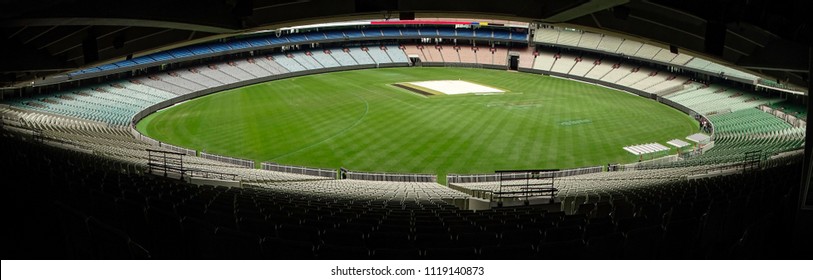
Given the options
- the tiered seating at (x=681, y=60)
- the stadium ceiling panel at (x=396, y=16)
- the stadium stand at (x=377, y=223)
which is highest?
the stadium ceiling panel at (x=396, y=16)

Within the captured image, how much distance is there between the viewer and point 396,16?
51.9 ft

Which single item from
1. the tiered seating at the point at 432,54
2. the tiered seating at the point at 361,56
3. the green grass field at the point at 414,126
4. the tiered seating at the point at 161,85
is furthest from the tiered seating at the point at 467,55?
the tiered seating at the point at 161,85

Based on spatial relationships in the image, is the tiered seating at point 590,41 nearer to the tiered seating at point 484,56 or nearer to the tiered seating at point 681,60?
the tiered seating at point 681,60

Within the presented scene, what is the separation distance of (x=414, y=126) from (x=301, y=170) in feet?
39.2

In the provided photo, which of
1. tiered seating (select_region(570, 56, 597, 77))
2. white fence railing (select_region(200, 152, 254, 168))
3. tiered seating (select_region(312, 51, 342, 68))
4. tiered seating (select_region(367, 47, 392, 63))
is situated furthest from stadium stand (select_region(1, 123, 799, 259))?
tiered seating (select_region(367, 47, 392, 63))

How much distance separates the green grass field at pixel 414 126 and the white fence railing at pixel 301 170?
1541mm

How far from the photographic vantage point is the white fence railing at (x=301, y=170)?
3027 centimetres

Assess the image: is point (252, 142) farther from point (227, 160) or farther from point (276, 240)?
point (276, 240)

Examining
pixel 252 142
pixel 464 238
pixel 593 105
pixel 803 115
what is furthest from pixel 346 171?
pixel 803 115

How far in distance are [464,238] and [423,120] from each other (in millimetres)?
34376

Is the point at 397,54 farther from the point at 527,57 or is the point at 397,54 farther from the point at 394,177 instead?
the point at 394,177

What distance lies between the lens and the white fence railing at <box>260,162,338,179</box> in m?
30.3

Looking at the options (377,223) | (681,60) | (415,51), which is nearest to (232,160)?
(377,223)

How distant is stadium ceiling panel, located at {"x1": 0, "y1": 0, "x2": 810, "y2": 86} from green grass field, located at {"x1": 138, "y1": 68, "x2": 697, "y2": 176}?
16364 millimetres
